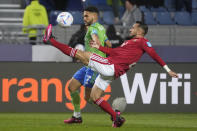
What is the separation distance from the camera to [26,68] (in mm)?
15180

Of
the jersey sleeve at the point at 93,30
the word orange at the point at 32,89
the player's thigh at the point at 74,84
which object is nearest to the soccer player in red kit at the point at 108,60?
the jersey sleeve at the point at 93,30

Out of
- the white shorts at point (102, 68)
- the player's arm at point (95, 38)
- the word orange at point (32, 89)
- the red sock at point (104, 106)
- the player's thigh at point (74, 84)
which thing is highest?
the player's arm at point (95, 38)

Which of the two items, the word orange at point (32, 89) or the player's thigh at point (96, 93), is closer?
the player's thigh at point (96, 93)

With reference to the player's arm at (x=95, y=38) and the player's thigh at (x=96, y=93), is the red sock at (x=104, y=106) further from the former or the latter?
the player's arm at (x=95, y=38)

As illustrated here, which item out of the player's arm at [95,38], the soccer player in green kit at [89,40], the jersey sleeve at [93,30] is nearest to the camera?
the player's arm at [95,38]

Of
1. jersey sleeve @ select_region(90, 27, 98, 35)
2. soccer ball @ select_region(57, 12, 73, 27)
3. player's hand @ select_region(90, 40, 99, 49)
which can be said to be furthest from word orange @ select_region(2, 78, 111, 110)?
player's hand @ select_region(90, 40, 99, 49)

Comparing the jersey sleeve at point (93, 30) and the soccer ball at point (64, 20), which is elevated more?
the soccer ball at point (64, 20)

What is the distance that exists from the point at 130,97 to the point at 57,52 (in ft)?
9.43

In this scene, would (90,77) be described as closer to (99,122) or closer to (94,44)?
(94,44)

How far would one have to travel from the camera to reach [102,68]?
10719 millimetres

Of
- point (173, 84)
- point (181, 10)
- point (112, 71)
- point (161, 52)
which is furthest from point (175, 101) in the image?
point (181, 10)

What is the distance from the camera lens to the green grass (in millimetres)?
10602

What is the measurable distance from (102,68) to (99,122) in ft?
5.93

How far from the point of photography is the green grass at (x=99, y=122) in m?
10.6
